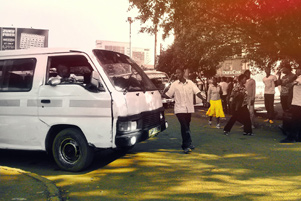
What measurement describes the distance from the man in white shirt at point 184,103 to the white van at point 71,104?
99 centimetres

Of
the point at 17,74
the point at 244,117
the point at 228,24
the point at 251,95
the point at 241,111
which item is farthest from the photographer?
the point at 228,24

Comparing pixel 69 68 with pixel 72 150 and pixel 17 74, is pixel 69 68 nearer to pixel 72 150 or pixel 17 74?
pixel 17 74

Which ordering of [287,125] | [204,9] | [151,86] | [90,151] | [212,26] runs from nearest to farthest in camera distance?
[90,151] < [151,86] < [287,125] < [204,9] < [212,26]

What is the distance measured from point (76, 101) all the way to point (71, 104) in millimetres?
113

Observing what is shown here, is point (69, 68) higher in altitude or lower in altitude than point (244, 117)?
higher

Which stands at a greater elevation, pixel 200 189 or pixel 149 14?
pixel 149 14

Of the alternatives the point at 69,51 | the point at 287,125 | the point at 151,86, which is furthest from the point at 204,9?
the point at 69,51

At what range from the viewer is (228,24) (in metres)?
13.6

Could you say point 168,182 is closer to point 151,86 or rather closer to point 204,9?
point 151,86

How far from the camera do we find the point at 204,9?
40.9 feet

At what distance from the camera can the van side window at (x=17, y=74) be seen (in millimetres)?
6316

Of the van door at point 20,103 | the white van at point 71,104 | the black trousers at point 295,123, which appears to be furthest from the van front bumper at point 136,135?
the black trousers at point 295,123

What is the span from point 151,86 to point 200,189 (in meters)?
2.83

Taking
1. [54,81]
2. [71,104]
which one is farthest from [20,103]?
[71,104]
